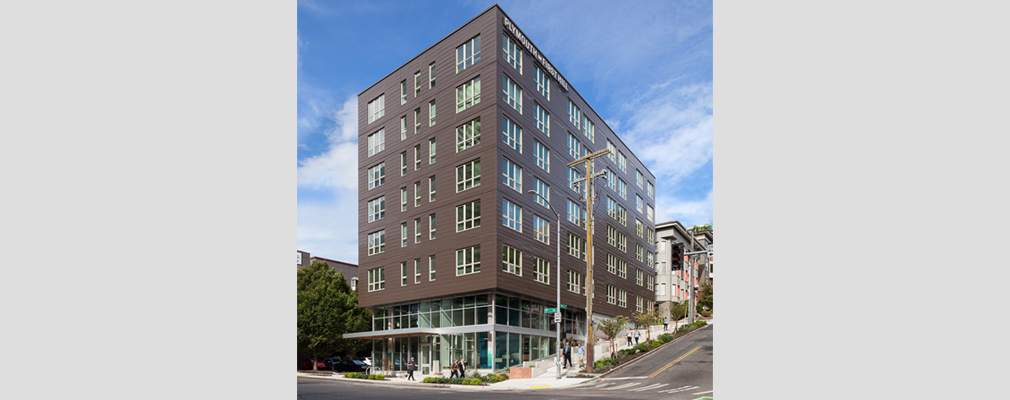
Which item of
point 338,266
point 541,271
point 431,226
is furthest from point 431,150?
point 338,266

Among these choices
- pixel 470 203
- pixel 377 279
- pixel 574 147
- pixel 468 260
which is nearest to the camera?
pixel 468 260

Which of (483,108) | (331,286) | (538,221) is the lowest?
(331,286)

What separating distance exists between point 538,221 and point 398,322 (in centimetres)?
1125

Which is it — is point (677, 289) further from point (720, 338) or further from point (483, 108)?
point (720, 338)

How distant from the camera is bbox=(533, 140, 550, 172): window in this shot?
39.0m

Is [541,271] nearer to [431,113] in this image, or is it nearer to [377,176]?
[431,113]

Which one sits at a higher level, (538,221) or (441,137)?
(441,137)

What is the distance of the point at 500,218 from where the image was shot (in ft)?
110

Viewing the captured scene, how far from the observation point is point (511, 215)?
115 feet

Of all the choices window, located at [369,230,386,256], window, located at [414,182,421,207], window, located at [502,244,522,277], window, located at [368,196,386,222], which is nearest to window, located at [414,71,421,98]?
window, located at [414,182,421,207]

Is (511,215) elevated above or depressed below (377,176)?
below

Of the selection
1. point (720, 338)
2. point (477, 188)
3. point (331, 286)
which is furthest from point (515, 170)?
point (720, 338)

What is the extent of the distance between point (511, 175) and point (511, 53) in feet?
24.1

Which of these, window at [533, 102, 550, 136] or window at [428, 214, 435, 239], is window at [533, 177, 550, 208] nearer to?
window at [533, 102, 550, 136]
